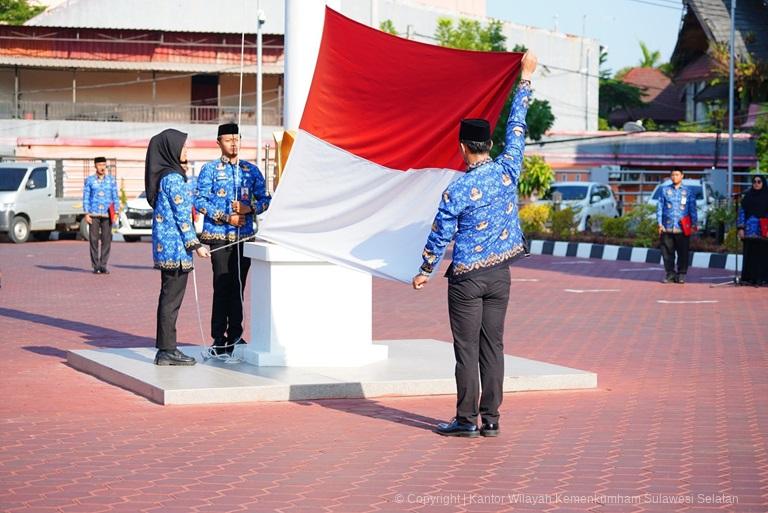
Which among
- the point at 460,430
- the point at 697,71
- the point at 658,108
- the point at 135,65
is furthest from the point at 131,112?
the point at 460,430

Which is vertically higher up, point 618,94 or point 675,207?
point 618,94

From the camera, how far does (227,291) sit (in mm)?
11195

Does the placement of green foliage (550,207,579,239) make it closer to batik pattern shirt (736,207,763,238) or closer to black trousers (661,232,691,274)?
black trousers (661,232,691,274)

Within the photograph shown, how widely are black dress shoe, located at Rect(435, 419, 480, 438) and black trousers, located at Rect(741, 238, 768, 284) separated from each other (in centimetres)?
1356

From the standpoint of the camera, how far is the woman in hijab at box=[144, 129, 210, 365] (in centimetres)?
1063

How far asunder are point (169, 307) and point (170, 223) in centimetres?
67

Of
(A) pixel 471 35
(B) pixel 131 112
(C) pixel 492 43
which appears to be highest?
(A) pixel 471 35

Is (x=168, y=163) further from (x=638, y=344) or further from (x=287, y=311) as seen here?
(x=638, y=344)

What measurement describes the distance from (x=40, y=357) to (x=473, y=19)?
4994 centimetres

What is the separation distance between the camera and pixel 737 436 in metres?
8.38

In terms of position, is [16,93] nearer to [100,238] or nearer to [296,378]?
[100,238]

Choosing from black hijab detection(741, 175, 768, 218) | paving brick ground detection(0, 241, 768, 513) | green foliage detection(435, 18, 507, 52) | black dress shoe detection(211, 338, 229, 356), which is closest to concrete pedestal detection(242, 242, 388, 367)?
black dress shoe detection(211, 338, 229, 356)

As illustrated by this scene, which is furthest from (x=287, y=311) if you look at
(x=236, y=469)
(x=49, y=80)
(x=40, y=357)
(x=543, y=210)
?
(x=49, y=80)

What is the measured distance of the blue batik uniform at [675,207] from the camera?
2131 cm
